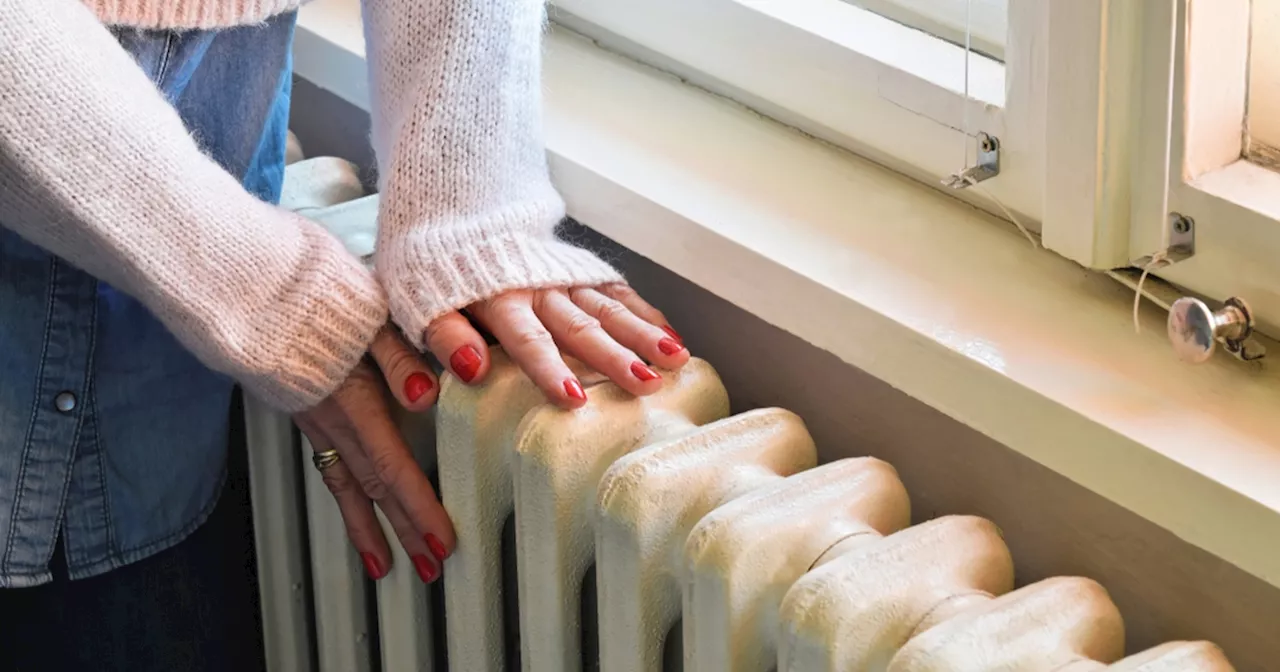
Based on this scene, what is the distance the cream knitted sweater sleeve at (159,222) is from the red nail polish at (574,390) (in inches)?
5.4

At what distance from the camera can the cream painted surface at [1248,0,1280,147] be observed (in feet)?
2.30

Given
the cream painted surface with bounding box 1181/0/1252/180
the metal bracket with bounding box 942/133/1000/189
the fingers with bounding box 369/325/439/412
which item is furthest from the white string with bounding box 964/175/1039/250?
the fingers with bounding box 369/325/439/412

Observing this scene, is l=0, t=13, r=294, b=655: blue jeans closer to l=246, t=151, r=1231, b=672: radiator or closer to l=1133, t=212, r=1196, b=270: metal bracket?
l=246, t=151, r=1231, b=672: radiator

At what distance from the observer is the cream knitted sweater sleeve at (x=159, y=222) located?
2.42 ft

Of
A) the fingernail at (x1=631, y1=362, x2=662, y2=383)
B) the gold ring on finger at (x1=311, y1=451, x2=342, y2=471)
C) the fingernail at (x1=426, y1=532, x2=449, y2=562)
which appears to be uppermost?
the fingernail at (x1=631, y1=362, x2=662, y2=383)

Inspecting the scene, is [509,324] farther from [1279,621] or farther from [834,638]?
[1279,621]

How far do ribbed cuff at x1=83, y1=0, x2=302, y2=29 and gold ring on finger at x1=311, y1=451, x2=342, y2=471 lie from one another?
26cm

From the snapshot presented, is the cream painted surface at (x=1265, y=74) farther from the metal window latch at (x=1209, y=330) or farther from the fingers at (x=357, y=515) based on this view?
the fingers at (x=357, y=515)

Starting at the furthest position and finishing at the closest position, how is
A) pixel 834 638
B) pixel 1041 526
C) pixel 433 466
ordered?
pixel 433 466
pixel 1041 526
pixel 834 638

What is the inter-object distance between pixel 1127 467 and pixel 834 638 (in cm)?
15

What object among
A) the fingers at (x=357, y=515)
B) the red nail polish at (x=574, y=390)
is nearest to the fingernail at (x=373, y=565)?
the fingers at (x=357, y=515)

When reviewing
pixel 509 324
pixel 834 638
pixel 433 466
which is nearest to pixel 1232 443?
pixel 834 638

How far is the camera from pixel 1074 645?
0.61 m

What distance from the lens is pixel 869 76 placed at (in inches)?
34.0
